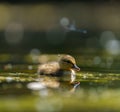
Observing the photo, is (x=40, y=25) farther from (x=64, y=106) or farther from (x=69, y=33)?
(x=64, y=106)

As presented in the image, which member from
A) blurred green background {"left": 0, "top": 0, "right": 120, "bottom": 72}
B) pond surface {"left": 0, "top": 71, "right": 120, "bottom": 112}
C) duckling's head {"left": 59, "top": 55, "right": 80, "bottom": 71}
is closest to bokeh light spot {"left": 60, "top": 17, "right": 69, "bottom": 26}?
blurred green background {"left": 0, "top": 0, "right": 120, "bottom": 72}

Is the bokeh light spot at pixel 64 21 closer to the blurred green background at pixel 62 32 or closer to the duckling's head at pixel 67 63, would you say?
the blurred green background at pixel 62 32

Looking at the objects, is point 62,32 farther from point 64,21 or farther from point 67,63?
point 67,63

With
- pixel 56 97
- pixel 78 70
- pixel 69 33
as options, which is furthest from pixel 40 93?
pixel 69 33

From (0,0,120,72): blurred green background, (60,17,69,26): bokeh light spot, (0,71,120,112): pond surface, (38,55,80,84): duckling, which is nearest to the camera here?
(0,71,120,112): pond surface

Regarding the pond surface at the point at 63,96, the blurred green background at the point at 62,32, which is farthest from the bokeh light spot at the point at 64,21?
the pond surface at the point at 63,96

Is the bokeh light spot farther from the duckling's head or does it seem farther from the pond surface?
the pond surface

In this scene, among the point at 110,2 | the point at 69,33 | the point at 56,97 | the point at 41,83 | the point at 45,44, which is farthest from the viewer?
the point at 110,2

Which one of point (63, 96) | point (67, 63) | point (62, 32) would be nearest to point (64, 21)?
point (62, 32)
